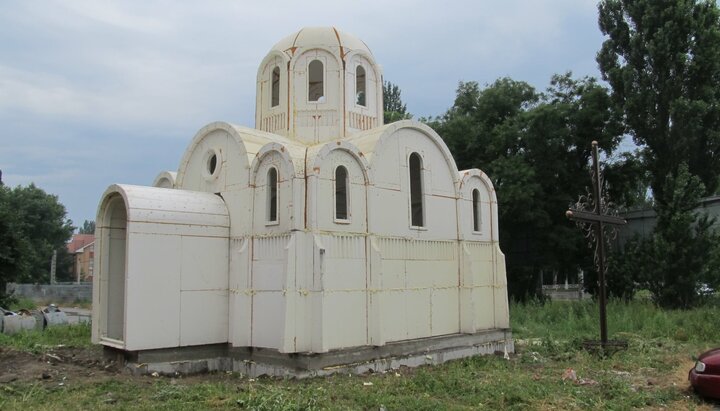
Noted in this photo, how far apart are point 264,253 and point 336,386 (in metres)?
3.72

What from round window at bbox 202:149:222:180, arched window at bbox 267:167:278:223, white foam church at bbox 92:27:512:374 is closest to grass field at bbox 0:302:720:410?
white foam church at bbox 92:27:512:374

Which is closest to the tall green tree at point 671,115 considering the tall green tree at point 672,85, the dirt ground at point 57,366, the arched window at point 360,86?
the tall green tree at point 672,85

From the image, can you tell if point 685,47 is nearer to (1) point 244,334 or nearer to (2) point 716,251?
(2) point 716,251

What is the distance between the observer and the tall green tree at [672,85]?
89.0ft

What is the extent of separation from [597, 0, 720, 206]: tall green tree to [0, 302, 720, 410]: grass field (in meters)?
14.0

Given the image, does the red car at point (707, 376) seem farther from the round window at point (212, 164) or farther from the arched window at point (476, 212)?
the round window at point (212, 164)

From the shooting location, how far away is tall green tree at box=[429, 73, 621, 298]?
29625 mm

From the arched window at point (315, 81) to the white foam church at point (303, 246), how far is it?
0.23 ft

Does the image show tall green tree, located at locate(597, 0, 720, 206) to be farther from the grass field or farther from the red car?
the red car

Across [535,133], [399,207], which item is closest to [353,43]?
[399,207]

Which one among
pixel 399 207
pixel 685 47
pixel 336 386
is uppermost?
pixel 685 47

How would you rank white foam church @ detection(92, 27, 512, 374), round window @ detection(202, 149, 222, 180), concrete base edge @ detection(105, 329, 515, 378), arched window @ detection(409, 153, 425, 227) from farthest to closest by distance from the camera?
arched window @ detection(409, 153, 425, 227) → round window @ detection(202, 149, 222, 180) → white foam church @ detection(92, 27, 512, 374) → concrete base edge @ detection(105, 329, 515, 378)

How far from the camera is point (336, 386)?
11.2 m

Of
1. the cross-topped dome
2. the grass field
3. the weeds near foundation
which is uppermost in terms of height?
the cross-topped dome
